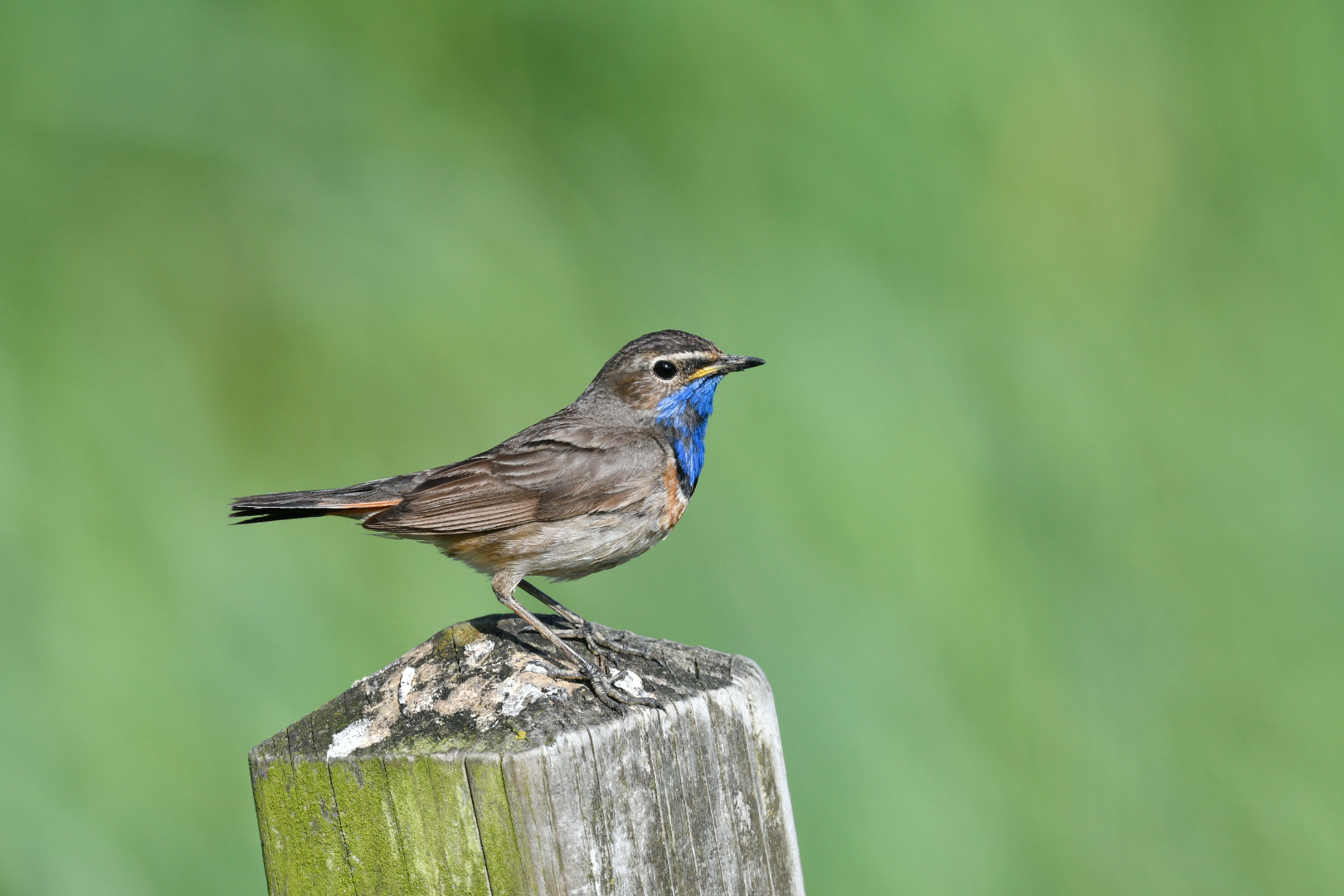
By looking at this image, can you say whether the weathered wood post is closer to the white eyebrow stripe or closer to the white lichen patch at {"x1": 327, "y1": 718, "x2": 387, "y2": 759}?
the white lichen patch at {"x1": 327, "y1": 718, "x2": 387, "y2": 759}

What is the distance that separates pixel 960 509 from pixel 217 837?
383 cm

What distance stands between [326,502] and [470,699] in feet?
6.65

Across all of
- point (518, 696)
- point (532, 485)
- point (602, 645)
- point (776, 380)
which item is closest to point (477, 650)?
point (518, 696)

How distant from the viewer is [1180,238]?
24.7ft

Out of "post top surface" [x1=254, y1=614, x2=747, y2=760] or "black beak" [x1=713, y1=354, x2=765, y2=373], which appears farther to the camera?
"black beak" [x1=713, y1=354, x2=765, y2=373]

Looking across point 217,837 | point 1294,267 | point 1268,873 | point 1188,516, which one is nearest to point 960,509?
point 1188,516

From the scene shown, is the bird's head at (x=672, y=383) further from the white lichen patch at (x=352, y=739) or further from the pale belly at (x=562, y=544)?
the white lichen patch at (x=352, y=739)

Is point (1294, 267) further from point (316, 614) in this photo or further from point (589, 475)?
point (316, 614)

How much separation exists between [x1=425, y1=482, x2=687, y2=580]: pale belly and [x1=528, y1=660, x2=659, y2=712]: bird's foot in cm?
162

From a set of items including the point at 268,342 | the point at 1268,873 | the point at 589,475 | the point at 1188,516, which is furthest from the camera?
the point at 1188,516

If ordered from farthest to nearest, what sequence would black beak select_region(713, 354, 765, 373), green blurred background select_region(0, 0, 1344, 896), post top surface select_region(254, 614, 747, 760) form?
1. green blurred background select_region(0, 0, 1344, 896)
2. black beak select_region(713, 354, 765, 373)
3. post top surface select_region(254, 614, 747, 760)

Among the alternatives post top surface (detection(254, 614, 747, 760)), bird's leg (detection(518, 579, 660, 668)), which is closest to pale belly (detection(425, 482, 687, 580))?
bird's leg (detection(518, 579, 660, 668))

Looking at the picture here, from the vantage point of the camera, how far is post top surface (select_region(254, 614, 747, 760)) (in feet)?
7.83

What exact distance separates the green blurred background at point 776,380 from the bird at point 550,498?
0.90m
